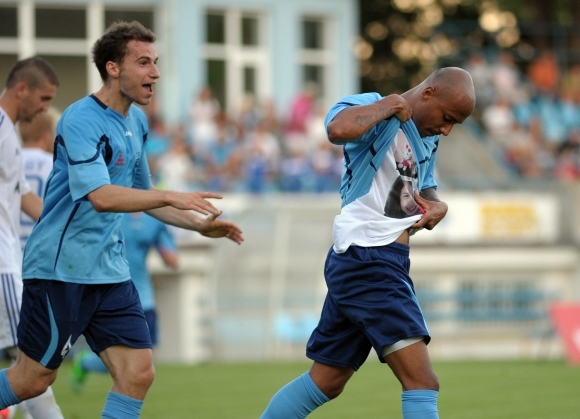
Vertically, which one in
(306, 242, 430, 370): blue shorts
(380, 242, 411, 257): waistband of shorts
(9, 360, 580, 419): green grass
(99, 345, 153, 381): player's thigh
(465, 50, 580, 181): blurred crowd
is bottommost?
(9, 360, 580, 419): green grass

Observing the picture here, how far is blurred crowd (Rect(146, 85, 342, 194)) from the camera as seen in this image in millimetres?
20766

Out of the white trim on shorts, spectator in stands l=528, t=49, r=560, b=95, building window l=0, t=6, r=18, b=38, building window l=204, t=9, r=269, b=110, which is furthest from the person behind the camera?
spectator in stands l=528, t=49, r=560, b=95

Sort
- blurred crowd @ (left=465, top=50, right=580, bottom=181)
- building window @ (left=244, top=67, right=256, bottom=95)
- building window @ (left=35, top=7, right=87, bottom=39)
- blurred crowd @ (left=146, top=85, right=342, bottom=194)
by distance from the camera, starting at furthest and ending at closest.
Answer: building window @ (left=244, top=67, right=256, bottom=95), blurred crowd @ (left=465, top=50, right=580, bottom=181), building window @ (left=35, top=7, right=87, bottom=39), blurred crowd @ (left=146, top=85, right=342, bottom=194)

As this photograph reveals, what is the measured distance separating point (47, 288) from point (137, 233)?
5.11 meters

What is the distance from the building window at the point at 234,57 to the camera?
26156 millimetres

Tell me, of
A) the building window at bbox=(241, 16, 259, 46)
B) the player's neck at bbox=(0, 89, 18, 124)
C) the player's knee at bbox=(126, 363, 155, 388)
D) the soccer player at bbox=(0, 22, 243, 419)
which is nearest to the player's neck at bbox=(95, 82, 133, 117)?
the soccer player at bbox=(0, 22, 243, 419)

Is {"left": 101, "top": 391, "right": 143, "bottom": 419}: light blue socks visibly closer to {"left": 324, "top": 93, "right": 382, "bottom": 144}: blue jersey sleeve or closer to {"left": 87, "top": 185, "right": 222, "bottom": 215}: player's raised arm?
{"left": 87, "top": 185, "right": 222, "bottom": 215}: player's raised arm

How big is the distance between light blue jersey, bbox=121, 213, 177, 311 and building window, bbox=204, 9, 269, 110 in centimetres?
1457

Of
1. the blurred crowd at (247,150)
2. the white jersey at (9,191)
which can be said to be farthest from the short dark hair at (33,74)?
the blurred crowd at (247,150)

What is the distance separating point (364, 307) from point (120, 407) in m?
1.45

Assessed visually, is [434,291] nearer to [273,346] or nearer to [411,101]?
[273,346]

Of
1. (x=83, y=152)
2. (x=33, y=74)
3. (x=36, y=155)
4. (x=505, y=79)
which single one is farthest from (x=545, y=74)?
(x=83, y=152)

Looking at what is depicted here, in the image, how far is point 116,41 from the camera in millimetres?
6180

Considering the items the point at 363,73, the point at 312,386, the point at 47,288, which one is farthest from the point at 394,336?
the point at 363,73
